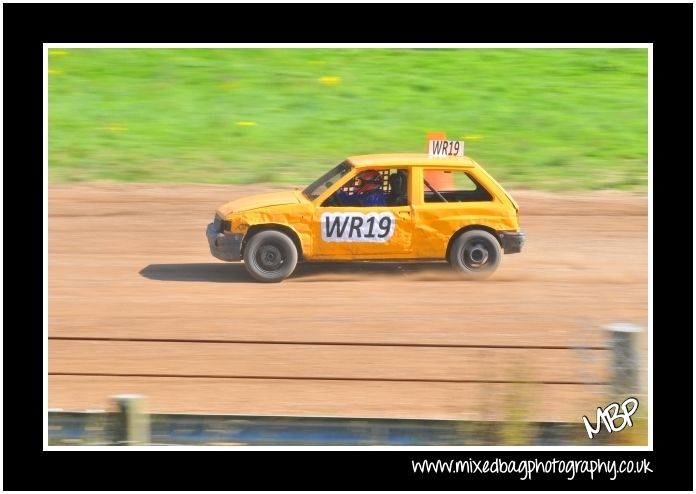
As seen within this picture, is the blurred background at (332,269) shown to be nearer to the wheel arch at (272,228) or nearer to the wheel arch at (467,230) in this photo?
the wheel arch at (467,230)

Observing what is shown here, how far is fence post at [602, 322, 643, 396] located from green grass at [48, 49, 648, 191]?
7344 mm

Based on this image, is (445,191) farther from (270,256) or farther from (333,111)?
(333,111)

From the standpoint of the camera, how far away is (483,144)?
16547 millimetres

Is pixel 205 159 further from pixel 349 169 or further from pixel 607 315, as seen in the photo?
pixel 607 315

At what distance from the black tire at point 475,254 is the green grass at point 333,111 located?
3.78 metres

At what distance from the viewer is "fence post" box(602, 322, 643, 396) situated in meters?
8.23

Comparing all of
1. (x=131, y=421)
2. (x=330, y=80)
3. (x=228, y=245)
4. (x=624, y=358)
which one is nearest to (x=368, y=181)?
(x=228, y=245)

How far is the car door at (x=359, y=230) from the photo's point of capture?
1161 cm

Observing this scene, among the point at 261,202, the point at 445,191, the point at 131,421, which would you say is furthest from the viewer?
the point at 445,191

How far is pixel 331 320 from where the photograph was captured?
35.9 feet

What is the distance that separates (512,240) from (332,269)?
2.11 m

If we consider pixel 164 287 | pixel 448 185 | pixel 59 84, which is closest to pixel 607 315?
pixel 448 185

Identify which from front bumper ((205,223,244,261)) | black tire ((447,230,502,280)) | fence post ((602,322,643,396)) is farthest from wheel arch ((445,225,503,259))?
fence post ((602,322,643,396))

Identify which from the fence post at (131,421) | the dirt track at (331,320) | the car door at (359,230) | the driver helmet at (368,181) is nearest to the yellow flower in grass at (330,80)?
the dirt track at (331,320)
